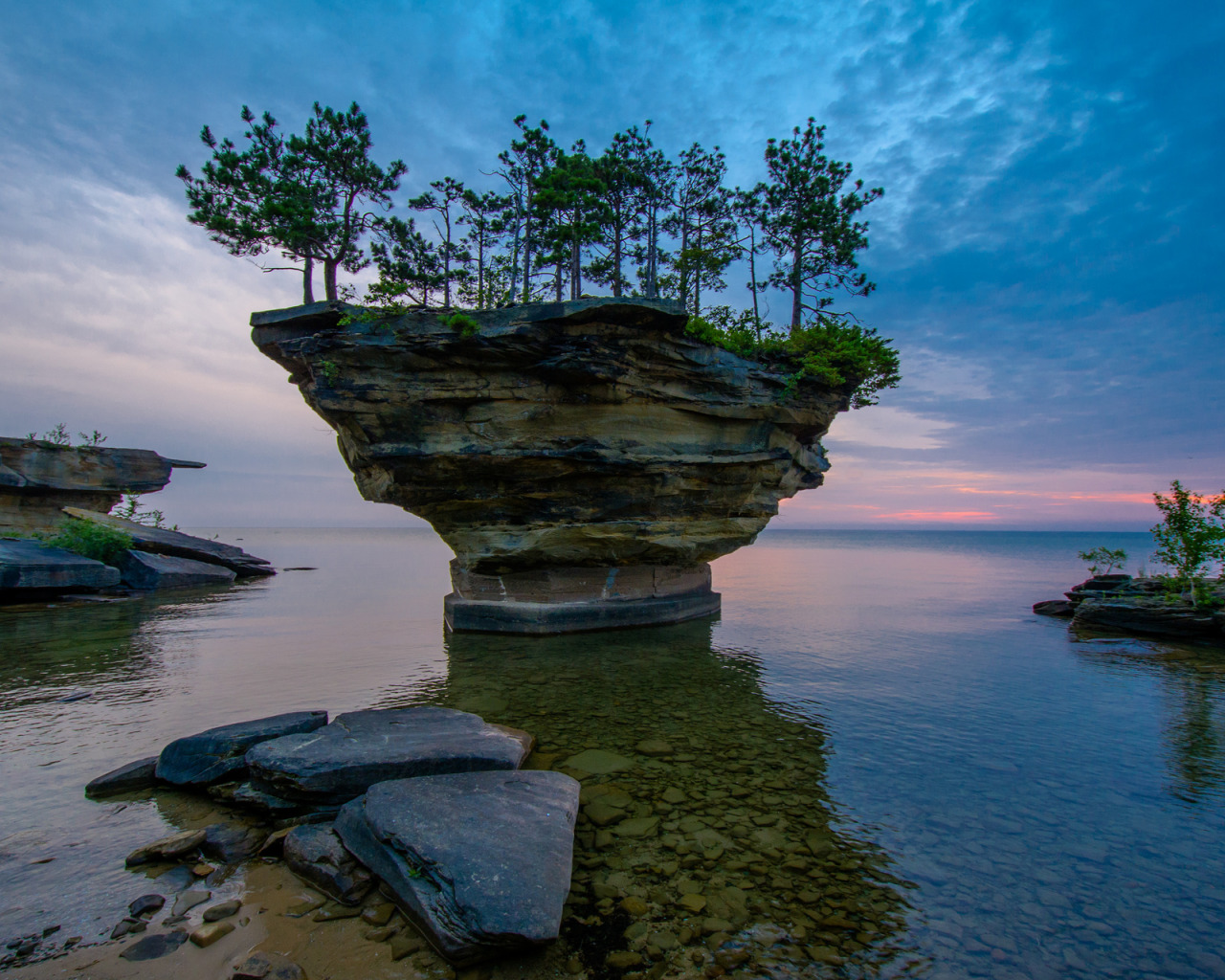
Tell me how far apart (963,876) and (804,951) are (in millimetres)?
1864

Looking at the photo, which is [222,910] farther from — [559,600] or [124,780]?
[559,600]

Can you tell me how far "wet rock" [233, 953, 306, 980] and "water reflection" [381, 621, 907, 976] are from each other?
1704 millimetres

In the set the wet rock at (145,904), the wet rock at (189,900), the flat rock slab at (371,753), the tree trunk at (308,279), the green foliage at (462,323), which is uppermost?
the tree trunk at (308,279)

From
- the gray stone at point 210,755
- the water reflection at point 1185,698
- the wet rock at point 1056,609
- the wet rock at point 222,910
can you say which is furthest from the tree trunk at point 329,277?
the wet rock at point 1056,609

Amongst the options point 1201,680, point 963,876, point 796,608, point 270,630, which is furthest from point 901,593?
point 270,630

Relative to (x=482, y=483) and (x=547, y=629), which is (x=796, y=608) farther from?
(x=482, y=483)

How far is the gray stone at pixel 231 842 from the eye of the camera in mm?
4309

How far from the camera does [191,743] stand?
574cm

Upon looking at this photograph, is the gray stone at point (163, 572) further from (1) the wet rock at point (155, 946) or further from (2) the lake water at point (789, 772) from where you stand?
(1) the wet rock at point (155, 946)

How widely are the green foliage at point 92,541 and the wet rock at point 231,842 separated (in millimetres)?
26436

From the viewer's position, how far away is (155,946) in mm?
3275

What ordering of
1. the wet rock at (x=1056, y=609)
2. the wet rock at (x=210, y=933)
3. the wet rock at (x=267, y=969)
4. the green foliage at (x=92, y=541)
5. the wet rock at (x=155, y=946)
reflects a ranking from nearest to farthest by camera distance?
the wet rock at (x=267, y=969), the wet rock at (x=155, y=946), the wet rock at (x=210, y=933), the wet rock at (x=1056, y=609), the green foliage at (x=92, y=541)

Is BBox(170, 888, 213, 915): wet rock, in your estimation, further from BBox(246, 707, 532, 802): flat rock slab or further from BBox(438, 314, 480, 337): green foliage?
BBox(438, 314, 480, 337): green foliage

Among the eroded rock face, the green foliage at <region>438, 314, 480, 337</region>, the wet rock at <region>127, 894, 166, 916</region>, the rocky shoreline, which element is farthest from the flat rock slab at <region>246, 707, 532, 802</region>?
the rocky shoreline
